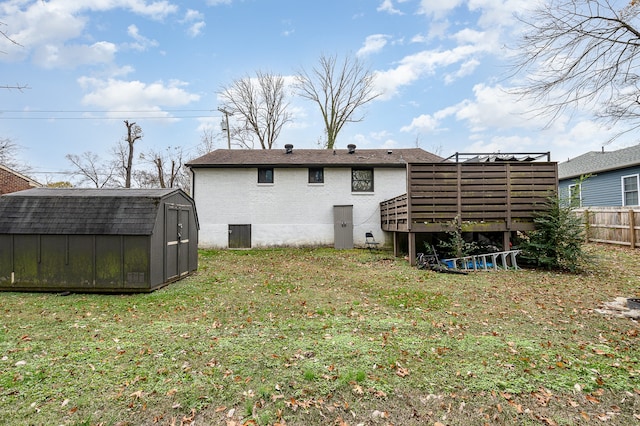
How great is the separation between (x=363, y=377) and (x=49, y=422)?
2860mm

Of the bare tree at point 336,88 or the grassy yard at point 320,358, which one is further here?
the bare tree at point 336,88

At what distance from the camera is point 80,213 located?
750 cm

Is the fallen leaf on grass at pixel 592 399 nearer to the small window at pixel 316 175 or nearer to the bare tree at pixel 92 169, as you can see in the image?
the small window at pixel 316 175

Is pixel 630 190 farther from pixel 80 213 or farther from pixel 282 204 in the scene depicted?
pixel 80 213

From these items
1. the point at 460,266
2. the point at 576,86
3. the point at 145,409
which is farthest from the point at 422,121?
the point at 145,409

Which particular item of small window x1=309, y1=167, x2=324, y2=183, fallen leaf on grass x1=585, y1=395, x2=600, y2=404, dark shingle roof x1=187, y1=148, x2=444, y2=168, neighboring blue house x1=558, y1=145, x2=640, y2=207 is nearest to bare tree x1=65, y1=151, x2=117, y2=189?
dark shingle roof x1=187, y1=148, x2=444, y2=168

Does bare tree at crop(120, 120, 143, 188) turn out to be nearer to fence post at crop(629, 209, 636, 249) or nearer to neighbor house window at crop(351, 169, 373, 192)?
neighbor house window at crop(351, 169, 373, 192)

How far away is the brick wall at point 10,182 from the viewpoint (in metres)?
17.2

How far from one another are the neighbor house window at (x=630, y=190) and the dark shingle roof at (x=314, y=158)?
9.54 meters

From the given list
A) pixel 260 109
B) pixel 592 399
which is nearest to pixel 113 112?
pixel 260 109

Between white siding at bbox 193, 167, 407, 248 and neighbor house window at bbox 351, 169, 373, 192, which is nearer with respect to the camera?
white siding at bbox 193, 167, 407, 248

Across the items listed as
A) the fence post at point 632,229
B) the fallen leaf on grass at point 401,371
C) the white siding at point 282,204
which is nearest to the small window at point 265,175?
the white siding at point 282,204

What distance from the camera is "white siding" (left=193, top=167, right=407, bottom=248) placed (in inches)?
610

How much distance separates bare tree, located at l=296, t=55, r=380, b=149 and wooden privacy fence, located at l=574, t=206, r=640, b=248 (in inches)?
696
